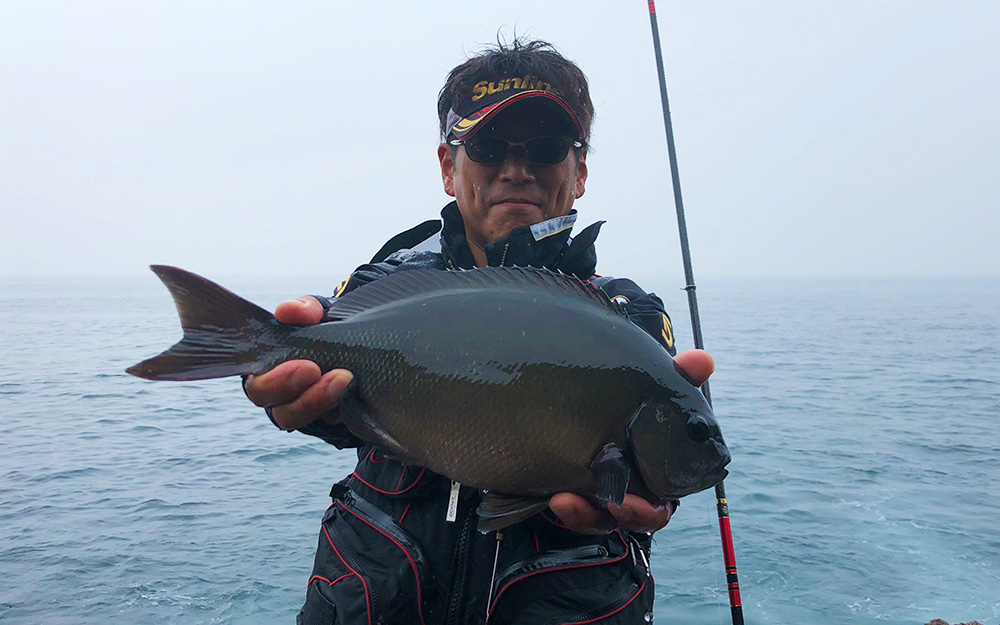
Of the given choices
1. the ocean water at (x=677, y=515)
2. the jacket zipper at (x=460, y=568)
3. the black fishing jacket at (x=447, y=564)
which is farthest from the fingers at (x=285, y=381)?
the ocean water at (x=677, y=515)

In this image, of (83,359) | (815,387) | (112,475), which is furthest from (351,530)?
(83,359)

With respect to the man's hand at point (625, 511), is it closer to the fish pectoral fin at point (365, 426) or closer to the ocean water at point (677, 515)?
the fish pectoral fin at point (365, 426)

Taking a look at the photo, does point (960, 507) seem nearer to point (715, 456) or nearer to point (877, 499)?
point (877, 499)

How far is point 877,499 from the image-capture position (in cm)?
910

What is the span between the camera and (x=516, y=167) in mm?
2934

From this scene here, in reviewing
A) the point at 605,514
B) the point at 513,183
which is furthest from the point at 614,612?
the point at 513,183

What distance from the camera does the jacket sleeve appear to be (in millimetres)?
2721

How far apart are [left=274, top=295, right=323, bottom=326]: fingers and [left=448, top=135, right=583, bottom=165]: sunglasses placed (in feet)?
3.50

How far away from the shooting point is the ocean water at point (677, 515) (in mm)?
6590

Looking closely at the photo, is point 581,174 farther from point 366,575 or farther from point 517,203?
point 366,575

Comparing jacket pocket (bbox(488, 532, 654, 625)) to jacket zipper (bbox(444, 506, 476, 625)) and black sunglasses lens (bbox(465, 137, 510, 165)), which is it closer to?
jacket zipper (bbox(444, 506, 476, 625))

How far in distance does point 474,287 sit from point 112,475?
1020cm

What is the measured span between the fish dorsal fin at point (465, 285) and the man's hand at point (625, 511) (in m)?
0.31

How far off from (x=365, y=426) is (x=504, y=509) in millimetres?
518
